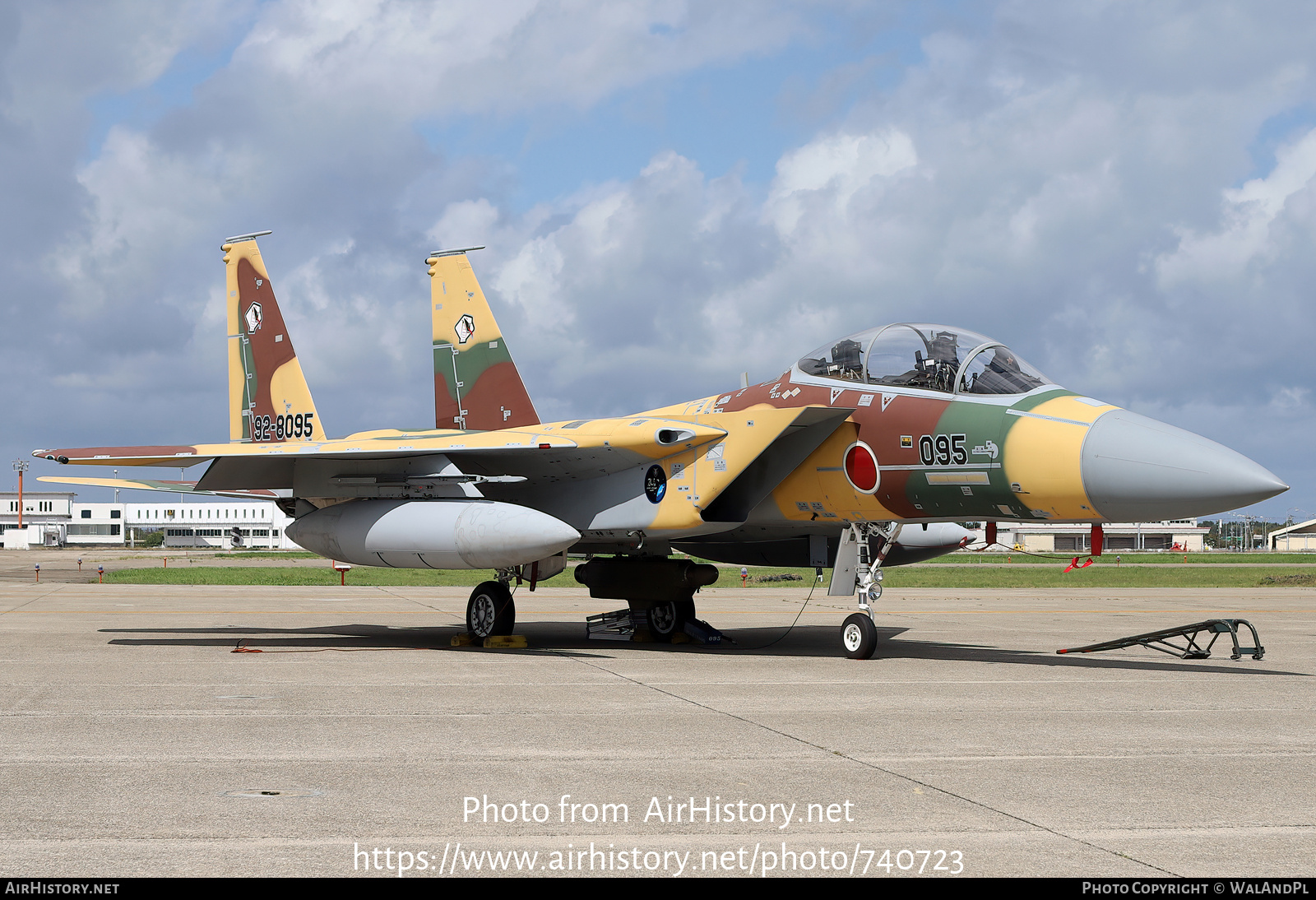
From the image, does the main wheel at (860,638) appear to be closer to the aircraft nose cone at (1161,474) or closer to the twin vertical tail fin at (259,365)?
the aircraft nose cone at (1161,474)

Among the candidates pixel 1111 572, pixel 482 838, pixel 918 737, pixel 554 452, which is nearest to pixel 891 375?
pixel 554 452

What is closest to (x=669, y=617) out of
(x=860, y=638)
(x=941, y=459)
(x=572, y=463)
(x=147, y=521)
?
(x=572, y=463)

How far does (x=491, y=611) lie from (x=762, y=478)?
392cm

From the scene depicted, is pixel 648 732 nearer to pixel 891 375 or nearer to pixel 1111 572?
→ pixel 891 375

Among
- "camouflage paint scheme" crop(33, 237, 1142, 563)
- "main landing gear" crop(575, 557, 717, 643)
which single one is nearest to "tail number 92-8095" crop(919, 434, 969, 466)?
"camouflage paint scheme" crop(33, 237, 1142, 563)

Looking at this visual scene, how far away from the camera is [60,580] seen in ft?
115

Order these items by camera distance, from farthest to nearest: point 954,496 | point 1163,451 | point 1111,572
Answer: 1. point 1111,572
2. point 954,496
3. point 1163,451

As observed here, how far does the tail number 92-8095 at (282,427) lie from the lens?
683 inches

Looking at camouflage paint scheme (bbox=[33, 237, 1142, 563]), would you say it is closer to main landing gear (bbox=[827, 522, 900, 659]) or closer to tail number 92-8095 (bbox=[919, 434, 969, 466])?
tail number 92-8095 (bbox=[919, 434, 969, 466])

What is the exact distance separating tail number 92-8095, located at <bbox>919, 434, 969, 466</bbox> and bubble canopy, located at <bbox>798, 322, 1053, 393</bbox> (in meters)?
0.53

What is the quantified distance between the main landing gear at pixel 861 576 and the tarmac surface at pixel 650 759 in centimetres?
36

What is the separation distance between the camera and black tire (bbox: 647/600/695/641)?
49.7 feet

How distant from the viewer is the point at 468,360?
18.2 meters
